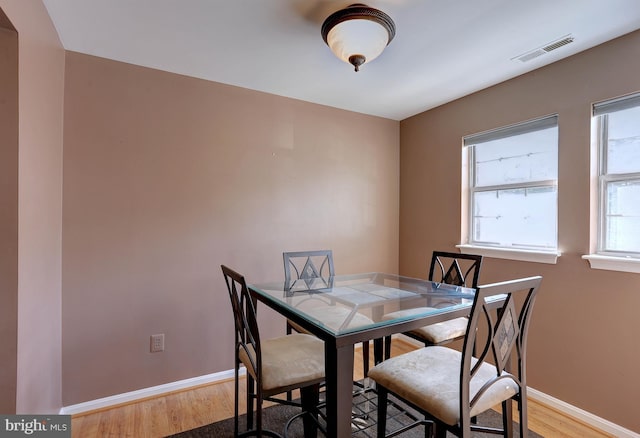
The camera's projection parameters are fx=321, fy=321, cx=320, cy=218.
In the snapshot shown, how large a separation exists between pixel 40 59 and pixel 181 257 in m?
1.45

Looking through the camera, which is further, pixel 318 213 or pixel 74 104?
pixel 318 213

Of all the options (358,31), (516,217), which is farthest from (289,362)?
(516,217)

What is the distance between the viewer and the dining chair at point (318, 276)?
60.2 inches

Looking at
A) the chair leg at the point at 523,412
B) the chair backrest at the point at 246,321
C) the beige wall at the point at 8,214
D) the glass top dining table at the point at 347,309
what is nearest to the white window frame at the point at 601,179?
the glass top dining table at the point at 347,309

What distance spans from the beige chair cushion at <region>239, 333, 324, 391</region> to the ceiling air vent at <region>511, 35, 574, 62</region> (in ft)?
7.51

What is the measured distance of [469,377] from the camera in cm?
125

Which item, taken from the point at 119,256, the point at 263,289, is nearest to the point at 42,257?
the point at 119,256

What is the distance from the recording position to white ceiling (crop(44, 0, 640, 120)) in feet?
5.58

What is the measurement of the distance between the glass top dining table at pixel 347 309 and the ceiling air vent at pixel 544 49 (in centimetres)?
162

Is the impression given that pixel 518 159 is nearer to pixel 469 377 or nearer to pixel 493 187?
pixel 493 187

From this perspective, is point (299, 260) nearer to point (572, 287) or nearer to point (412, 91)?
point (412, 91)

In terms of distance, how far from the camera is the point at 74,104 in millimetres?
2164

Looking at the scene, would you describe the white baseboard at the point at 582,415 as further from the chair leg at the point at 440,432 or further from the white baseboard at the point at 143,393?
the white baseboard at the point at 143,393

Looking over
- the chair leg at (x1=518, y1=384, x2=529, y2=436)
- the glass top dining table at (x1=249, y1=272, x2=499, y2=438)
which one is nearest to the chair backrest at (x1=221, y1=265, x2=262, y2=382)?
the glass top dining table at (x1=249, y1=272, x2=499, y2=438)
